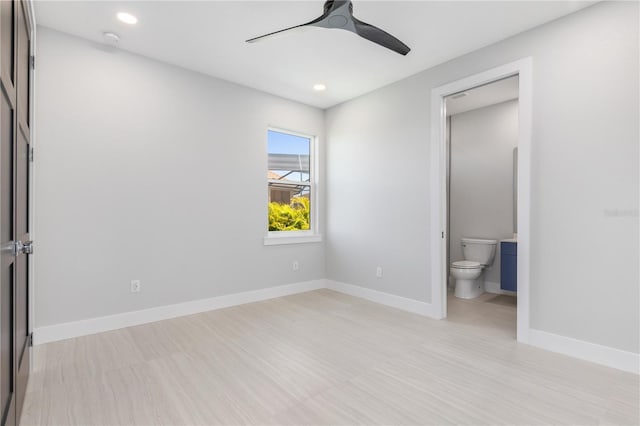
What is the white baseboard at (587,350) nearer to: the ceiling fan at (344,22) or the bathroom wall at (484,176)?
the bathroom wall at (484,176)

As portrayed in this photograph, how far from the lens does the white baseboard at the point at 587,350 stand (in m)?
2.21

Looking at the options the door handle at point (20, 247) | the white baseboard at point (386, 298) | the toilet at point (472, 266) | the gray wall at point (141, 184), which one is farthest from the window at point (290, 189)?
the door handle at point (20, 247)

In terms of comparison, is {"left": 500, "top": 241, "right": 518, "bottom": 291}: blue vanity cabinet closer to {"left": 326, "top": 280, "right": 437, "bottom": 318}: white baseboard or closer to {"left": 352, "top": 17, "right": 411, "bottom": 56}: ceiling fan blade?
{"left": 326, "top": 280, "right": 437, "bottom": 318}: white baseboard

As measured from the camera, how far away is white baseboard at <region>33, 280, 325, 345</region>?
2699 millimetres

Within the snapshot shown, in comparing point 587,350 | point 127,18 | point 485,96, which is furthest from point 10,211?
point 485,96

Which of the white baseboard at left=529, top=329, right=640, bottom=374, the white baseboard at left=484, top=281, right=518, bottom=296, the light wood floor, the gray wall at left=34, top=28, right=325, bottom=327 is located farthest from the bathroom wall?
the gray wall at left=34, top=28, right=325, bottom=327

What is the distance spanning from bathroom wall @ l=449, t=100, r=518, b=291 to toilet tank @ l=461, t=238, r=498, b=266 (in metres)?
0.15

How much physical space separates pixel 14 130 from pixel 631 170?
358 cm

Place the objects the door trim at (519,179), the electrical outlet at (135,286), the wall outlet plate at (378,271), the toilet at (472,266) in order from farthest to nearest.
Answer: the toilet at (472,266), the wall outlet plate at (378,271), the electrical outlet at (135,286), the door trim at (519,179)

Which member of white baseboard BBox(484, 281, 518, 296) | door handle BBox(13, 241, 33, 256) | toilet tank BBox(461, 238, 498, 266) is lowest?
white baseboard BBox(484, 281, 518, 296)

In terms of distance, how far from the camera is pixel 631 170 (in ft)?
7.31

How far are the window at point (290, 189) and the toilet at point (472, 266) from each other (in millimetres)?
1902

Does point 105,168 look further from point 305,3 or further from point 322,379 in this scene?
point 322,379

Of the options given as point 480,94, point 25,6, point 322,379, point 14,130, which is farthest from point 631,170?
point 25,6
